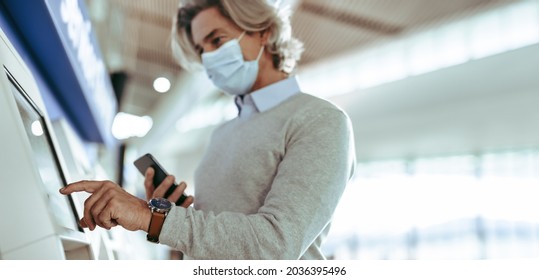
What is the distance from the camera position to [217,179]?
1318 millimetres

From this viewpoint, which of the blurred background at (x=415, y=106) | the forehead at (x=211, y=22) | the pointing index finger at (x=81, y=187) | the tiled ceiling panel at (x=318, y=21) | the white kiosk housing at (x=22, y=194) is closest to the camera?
the white kiosk housing at (x=22, y=194)

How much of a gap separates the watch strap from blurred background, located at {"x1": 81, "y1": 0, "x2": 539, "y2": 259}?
5.22 m

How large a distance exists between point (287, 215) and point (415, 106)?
787 centimetres

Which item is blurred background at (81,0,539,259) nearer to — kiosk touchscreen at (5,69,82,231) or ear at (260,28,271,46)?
ear at (260,28,271,46)

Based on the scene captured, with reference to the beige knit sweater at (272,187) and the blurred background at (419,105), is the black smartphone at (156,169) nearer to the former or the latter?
the beige knit sweater at (272,187)

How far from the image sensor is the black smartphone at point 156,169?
1.39m

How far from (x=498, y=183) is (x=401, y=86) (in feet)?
6.88

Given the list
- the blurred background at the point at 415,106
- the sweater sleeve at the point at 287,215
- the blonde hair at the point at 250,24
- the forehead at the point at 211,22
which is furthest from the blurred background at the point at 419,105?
the sweater sleeve at the point at 287,215

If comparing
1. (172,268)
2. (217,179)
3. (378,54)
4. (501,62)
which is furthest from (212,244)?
(378,54)

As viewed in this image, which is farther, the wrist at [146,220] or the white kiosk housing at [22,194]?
the wrist at [146,220]

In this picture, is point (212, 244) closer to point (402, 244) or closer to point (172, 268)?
point (172, 268)

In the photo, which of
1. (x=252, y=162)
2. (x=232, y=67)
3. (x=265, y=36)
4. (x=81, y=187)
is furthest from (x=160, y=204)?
(x=265, y=36)

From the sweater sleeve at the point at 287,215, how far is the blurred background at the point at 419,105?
5.15m

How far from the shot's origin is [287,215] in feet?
3.18
